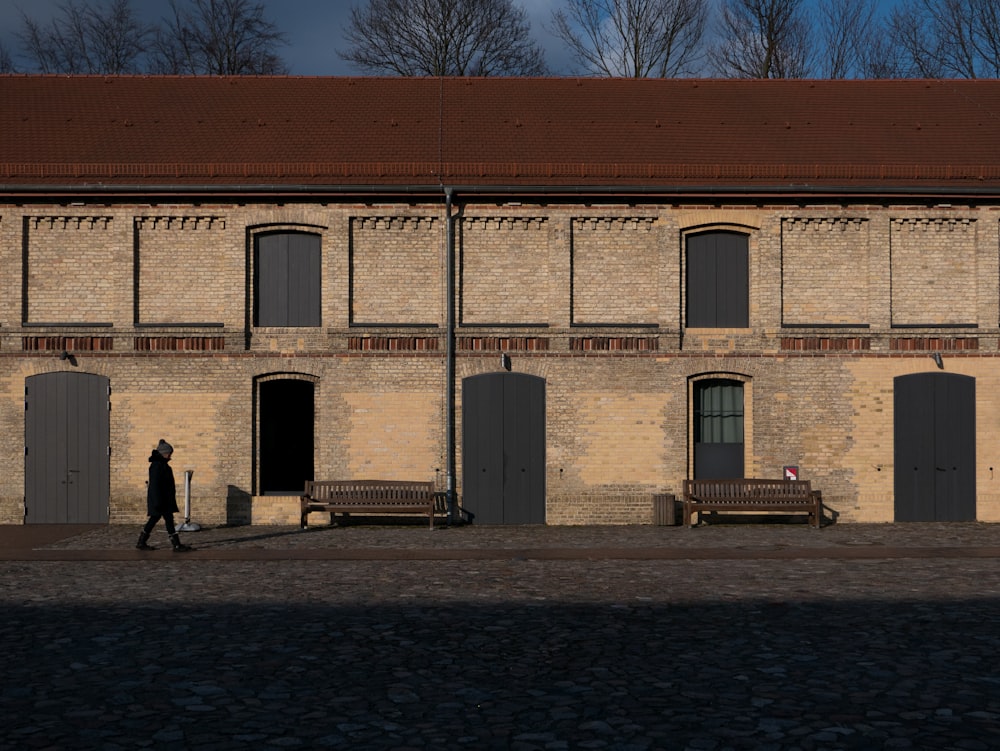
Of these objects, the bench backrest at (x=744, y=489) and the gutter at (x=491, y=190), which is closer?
the bench backrest at (x=744, y=489)

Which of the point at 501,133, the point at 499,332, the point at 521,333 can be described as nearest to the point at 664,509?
the point at 521,333

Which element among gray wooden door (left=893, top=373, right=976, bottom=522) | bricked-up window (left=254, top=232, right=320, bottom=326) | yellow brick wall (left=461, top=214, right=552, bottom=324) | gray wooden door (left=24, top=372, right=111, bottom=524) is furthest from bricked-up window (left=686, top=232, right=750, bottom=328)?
gray wooden door (left=24, top=372, right=111, bottom=524)

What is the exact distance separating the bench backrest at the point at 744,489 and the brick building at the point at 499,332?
0.59 meters

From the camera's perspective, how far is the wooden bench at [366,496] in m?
19.9

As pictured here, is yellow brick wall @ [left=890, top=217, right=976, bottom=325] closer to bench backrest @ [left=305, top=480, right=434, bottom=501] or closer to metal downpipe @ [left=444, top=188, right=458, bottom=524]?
metal downpipe @ [left=444, top=188, right=458, bottom=524]

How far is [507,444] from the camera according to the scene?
2067cm

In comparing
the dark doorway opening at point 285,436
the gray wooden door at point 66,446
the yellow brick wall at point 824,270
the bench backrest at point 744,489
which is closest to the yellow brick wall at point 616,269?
the yellow brick wall at point 824,270

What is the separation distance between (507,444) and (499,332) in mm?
2018

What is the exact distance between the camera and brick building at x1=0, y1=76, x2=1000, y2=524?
20.6 meters

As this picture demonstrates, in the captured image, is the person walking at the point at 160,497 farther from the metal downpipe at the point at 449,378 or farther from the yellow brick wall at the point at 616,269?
the yellow brick wall at the point at 616,269

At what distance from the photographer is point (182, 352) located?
67.7ft

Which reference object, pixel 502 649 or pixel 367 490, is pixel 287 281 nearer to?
pixel 367 490

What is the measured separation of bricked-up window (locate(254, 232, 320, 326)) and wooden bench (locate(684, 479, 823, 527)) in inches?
293

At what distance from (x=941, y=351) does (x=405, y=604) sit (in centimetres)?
1303
